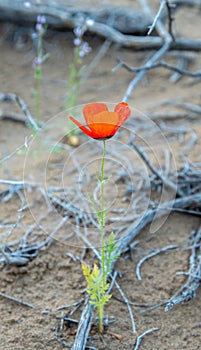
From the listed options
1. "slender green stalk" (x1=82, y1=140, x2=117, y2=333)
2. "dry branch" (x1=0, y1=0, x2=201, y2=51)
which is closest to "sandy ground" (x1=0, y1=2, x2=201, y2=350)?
"slender green stalk" (x1=82, y1=140, x2=117, y2=333)

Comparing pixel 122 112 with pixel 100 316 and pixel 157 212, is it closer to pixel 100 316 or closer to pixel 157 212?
pixel 100 316

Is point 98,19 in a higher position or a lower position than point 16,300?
higher

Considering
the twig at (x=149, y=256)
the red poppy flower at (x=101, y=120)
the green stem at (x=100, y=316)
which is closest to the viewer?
the red poppy flower at (x=101, y=120)

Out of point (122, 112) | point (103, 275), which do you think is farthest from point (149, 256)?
point (122, 112)

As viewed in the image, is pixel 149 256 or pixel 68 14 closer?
pixel 149 256

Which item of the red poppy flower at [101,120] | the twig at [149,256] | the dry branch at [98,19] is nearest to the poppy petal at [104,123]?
the red poppy flower at [101,120]

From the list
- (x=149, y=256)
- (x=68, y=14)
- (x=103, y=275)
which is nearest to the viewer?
(x=103, y=275)

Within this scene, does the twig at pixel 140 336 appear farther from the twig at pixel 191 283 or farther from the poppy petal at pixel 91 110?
the poppy petal at pixel 91 110

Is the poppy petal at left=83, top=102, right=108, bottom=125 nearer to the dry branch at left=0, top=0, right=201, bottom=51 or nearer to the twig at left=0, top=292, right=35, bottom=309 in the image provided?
the twig at left=0, top=292, right=35, bottom=309

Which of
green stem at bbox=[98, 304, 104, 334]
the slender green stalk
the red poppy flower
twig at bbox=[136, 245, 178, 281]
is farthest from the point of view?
twig at bbox=[136, 245, 178, 281]
